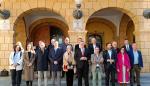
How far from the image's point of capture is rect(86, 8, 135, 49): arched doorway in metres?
21.9

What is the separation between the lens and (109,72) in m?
14.1

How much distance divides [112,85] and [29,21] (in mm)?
9978

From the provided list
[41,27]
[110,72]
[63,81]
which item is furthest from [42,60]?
[41,27]

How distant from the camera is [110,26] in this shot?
23.2m

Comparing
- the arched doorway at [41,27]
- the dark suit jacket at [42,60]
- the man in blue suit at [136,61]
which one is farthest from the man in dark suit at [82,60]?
the arched doorway at [41,27]

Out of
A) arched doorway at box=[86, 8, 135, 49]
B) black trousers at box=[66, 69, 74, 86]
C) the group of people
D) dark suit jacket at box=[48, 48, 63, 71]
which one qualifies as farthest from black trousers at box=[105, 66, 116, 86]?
arched doorway at box=[86, 8, 135, 49]

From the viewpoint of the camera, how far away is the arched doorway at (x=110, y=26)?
21.9 m

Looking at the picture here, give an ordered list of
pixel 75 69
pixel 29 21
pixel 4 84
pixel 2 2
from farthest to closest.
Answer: pixel 29 21 < pixel 2 2 < pixel 4 84 < pixel 75 69

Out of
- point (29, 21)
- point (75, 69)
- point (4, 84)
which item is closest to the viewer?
point (75, 69)

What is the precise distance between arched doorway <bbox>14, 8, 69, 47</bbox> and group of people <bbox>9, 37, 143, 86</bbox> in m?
8.01

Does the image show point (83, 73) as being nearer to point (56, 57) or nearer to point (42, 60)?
point (56, 57)

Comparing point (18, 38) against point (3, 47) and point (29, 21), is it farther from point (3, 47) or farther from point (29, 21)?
point (3, 47)

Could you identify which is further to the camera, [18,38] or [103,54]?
[18,38]

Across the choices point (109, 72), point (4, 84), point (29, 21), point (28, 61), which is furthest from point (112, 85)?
point (29, 21)
